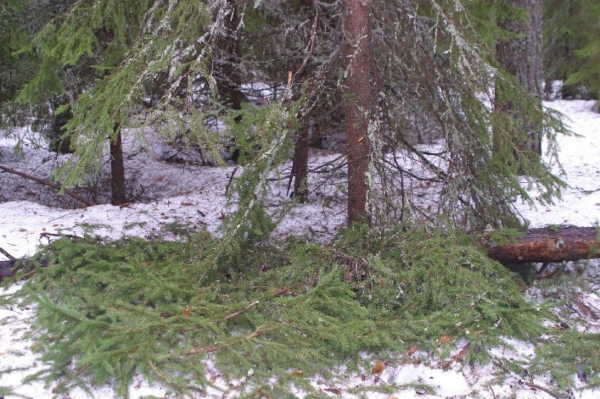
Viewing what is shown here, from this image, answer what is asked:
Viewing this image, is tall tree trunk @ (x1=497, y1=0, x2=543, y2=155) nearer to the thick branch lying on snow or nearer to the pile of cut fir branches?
the thick branch lying on snow

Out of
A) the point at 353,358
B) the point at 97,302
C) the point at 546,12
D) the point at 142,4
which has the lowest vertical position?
the point at 353,358

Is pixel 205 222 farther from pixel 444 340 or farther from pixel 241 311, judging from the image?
pixel 444 340

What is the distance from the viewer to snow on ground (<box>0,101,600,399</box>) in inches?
142

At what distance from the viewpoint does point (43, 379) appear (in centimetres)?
333

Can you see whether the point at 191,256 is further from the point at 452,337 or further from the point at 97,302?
the point at 452,337

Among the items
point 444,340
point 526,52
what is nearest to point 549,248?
point 444,340

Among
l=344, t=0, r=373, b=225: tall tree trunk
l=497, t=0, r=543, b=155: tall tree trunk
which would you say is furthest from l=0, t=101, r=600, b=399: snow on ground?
l=344, t=0, r=373, b=225: tall tree trunk

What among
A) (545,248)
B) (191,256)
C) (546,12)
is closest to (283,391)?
(191,256)

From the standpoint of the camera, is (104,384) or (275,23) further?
(275,23)

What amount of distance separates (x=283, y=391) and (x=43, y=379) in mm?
1487

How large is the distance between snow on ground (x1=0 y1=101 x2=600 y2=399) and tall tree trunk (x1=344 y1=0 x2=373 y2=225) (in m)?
1.22

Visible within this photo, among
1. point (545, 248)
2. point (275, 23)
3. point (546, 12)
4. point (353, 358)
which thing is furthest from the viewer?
point (546, 12)

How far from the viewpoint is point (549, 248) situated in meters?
5.36

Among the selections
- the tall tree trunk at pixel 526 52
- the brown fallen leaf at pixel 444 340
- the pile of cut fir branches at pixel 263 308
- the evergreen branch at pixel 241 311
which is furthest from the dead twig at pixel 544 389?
the tall tree trunk at pixel 526 52
